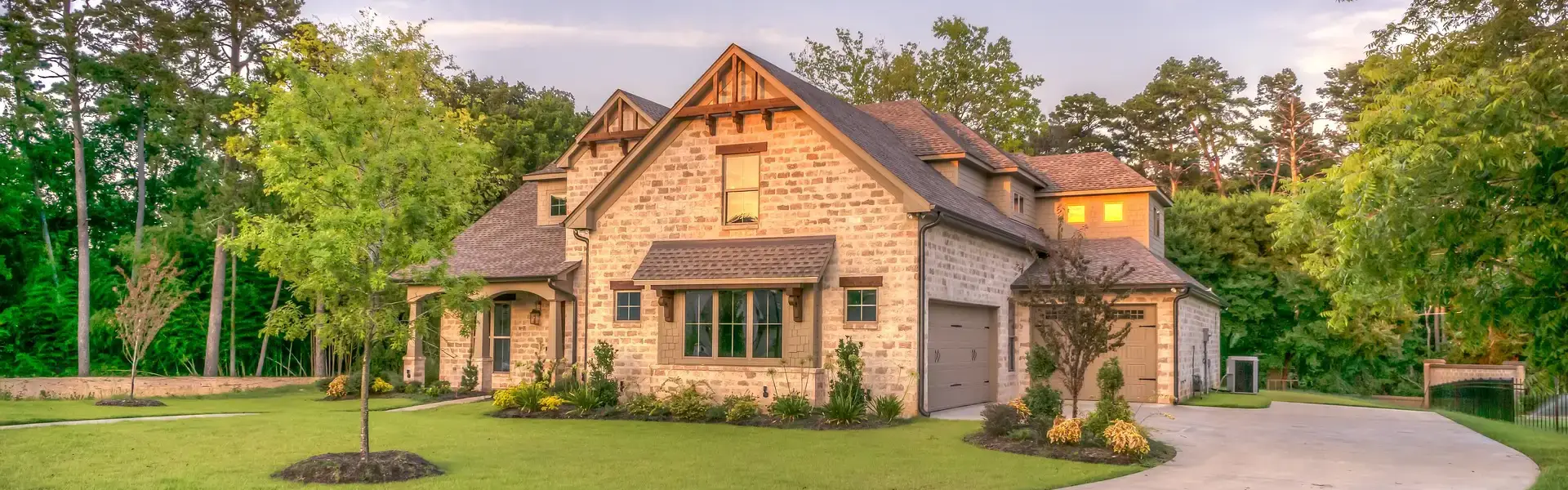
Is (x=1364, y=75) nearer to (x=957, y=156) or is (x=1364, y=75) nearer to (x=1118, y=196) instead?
(x=957, y=156)

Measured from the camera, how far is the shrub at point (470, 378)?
24.0m

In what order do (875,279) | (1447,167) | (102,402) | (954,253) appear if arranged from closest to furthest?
(1447,167)
(875,279)
(954,253)
(102,402)

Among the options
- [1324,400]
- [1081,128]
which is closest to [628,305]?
[1324,400]

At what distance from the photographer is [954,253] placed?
64.5 feet

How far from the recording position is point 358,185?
37.8 ft

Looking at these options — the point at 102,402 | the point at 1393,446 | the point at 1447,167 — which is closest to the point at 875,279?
the point at 1393,446

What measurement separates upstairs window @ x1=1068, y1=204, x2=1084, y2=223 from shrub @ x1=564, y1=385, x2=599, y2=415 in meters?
13.0

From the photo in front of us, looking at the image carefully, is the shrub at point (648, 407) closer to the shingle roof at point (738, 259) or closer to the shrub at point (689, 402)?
the shrub at point (689, 402)

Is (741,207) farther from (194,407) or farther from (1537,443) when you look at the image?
(1537,443)

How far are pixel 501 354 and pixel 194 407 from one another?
6.48 metres

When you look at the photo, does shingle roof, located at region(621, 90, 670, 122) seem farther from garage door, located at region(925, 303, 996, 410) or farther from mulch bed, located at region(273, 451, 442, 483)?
mulch bed, located at region(273, 451, 442, 483)

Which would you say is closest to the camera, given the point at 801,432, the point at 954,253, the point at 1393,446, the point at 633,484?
the point at 633,484

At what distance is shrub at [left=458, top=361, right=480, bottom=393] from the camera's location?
78.6 feet

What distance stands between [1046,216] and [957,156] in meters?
4.93
